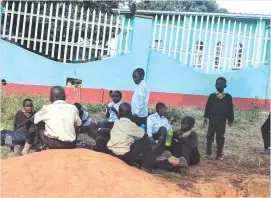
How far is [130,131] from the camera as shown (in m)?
4.96

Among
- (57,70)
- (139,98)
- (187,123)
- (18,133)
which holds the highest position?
(57,70)

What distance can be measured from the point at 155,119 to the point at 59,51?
4574 mm

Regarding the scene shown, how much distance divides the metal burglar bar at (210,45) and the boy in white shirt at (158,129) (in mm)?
4336

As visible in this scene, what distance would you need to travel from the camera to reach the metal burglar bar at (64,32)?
32.4ft

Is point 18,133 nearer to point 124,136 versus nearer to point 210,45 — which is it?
point 124,136

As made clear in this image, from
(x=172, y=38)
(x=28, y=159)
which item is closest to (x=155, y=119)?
(x=28, y=159)

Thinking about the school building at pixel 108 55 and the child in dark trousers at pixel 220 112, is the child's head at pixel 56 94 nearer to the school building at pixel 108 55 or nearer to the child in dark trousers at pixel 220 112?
the child in dark trousers at pixel 220 112

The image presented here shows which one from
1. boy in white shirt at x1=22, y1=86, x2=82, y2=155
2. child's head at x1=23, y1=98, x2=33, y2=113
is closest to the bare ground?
child's head at x1=23, y1=98, x2=33, y2=113

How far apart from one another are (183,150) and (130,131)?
3.50ft

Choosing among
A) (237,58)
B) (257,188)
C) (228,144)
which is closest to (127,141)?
(257,188)

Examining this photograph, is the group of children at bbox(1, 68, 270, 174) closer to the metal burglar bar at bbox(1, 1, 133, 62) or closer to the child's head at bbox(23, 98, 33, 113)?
the child's head at bbox(23, 98, 33, 113)

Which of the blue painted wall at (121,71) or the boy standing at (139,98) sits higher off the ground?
the blue painted wall at (121,71)

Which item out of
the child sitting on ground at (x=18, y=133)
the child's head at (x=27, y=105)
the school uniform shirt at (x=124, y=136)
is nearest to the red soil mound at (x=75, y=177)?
the school uniform shirt at (x=124, y=136)

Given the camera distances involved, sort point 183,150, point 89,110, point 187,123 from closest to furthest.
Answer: point 183,150 → point 187,123 → point 89,110
